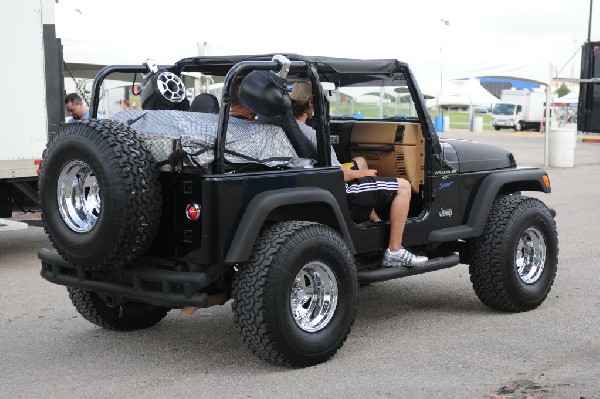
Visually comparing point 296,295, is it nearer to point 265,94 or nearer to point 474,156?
point 265,94

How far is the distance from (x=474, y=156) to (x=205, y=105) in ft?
7.00

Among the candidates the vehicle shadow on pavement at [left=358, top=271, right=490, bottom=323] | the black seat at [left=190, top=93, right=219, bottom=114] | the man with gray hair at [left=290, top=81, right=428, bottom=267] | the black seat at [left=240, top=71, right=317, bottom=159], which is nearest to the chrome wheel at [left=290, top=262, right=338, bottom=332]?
the man with gray hair at [left=290, top=81, right=428, bottom=267]

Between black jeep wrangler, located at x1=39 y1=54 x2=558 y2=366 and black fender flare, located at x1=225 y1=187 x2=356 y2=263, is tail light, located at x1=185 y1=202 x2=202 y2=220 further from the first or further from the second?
black fender flare, located at x1=225 y1=187 x2=356 y2=263

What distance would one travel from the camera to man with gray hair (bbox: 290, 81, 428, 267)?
5.79 m

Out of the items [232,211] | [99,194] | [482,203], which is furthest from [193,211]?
[482,203]

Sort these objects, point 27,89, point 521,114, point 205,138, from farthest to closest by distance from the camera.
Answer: point 521,114 → point 27,89 → point 205,138

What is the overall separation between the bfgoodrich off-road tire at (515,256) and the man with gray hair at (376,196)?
64 centimetres

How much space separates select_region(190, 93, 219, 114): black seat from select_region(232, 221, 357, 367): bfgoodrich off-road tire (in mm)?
1317

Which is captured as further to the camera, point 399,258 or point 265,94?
point 399,258

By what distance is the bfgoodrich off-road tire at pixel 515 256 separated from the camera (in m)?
6.42

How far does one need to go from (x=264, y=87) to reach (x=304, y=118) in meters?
0.72

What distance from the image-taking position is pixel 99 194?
4812mm

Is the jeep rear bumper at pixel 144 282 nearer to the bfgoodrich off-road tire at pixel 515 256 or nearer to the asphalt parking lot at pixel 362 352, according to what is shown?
the asphalt parking lot at pixel 362 352

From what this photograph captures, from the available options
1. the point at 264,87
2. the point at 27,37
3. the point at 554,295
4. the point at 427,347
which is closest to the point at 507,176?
the point at 554,295
